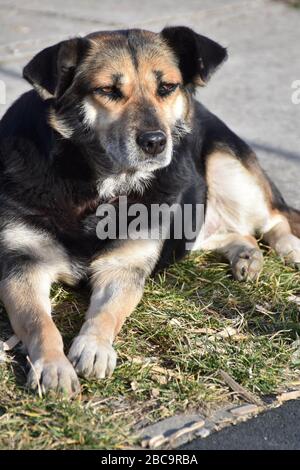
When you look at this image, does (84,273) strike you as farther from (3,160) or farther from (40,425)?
(40,425)

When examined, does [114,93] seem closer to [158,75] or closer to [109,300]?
[158,75]

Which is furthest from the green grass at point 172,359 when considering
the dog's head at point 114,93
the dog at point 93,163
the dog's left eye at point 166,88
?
Answer: the dog's left eye at point 166,88

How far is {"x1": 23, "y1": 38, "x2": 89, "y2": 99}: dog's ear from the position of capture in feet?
13.0

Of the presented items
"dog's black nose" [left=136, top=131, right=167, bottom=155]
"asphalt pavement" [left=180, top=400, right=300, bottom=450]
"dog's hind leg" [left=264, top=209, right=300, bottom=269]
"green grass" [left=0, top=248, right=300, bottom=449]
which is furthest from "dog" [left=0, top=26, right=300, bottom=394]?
"dog's hind leg" [left=264, top=209, right=300, bottom=269]

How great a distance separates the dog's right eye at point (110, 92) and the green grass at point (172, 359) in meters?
1.05

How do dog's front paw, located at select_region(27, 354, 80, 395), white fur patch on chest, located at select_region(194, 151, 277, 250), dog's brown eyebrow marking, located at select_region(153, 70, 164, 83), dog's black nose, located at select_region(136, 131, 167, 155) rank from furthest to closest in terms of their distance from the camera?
white fur patch on chest, located at select_region(194, 151, 277, 250)
dog's brown eyebrow marking, located at select_region(153, 70, 164, 83)
dog's black nose, located at select_region(136, 131, 167, 155)
dog's front paw, located at select_region(27, 354, 80, 395)

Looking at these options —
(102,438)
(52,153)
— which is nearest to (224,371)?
(102,438)

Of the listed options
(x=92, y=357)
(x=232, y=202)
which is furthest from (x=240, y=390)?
(x=232, y=202)

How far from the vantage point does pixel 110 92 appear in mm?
4145

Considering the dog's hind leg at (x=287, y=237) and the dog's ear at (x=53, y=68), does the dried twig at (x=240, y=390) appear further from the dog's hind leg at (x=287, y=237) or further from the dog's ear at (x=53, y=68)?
the dog's ear at (x=53, y=68)

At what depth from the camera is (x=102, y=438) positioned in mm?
3234

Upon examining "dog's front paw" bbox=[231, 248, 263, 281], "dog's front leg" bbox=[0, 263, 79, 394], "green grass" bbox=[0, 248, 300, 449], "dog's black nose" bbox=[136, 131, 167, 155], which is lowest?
"dog's front paw" bbox=[231, 248, 263, 281]

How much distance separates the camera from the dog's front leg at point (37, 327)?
139 inches

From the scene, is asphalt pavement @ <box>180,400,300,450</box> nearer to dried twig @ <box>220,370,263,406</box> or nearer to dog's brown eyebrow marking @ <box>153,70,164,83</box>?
dried twig @ <box>220,370,263,406</box>
